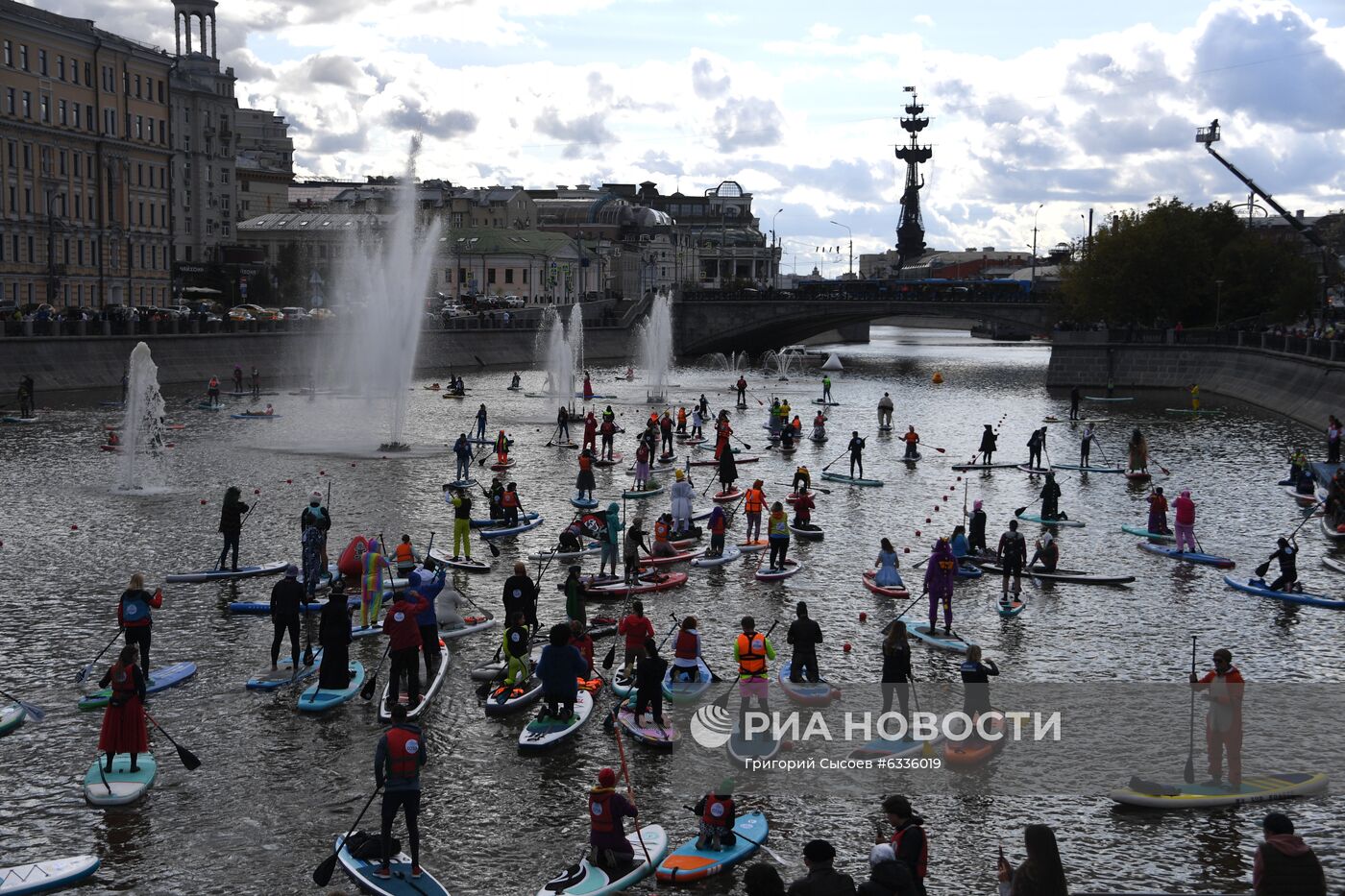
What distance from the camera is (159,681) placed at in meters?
20.7

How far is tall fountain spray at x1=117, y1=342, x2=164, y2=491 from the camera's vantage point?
3997 centimetres

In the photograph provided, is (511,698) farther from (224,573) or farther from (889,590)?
(224,573)

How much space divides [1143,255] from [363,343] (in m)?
54.8

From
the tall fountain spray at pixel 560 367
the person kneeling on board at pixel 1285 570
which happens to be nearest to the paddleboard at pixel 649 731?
the person kneeling on board at pixel 1285 570

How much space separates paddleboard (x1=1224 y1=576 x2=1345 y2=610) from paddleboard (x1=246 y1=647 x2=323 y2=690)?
725 inches

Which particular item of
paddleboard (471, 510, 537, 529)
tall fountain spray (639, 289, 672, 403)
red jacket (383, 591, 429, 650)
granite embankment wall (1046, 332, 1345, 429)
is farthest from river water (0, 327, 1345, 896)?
tall fountain spray (639, 289, 672, 403)

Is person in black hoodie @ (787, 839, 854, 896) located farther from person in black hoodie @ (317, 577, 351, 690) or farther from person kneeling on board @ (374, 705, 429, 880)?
person in black hoodie @ (317, 577, 351, 690)

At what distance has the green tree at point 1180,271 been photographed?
96.7 meters

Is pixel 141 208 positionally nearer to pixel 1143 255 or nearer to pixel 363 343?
pixel 363 343

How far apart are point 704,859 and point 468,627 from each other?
10.3 meters

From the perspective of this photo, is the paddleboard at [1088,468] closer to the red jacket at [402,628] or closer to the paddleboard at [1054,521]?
the paddleboard at [1054,521]

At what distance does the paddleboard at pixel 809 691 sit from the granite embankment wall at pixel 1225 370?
4567 centimetres

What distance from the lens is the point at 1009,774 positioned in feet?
58.7

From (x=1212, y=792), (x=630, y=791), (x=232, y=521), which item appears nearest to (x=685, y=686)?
(x=630, y=791)
